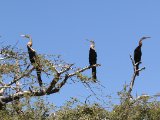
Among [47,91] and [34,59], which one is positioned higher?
[34,59]

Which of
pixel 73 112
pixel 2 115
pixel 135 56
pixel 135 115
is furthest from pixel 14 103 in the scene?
pixel 135 56

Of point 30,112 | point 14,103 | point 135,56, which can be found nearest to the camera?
point 30,112

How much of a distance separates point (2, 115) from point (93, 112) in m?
5.05

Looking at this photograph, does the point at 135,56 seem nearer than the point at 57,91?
No

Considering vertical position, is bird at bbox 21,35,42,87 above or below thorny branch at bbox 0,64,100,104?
above

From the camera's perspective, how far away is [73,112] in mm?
22094

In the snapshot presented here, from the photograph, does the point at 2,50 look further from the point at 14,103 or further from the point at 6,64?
the point at 14,103

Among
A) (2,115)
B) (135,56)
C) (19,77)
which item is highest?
(135,56)

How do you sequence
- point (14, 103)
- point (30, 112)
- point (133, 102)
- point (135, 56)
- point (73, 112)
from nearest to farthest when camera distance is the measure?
point (30, 112) < point (14, 103) < point (73, 112) < point (133, 102) < point (135, 56)

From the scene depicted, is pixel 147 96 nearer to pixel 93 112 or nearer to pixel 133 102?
pixel 133 102

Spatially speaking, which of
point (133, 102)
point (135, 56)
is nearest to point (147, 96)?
point (133, 102)

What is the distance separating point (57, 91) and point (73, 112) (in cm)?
144

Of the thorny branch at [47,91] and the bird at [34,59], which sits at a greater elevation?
the bird at [34,59]

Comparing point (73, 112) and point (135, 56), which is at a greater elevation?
point (135, 56)
